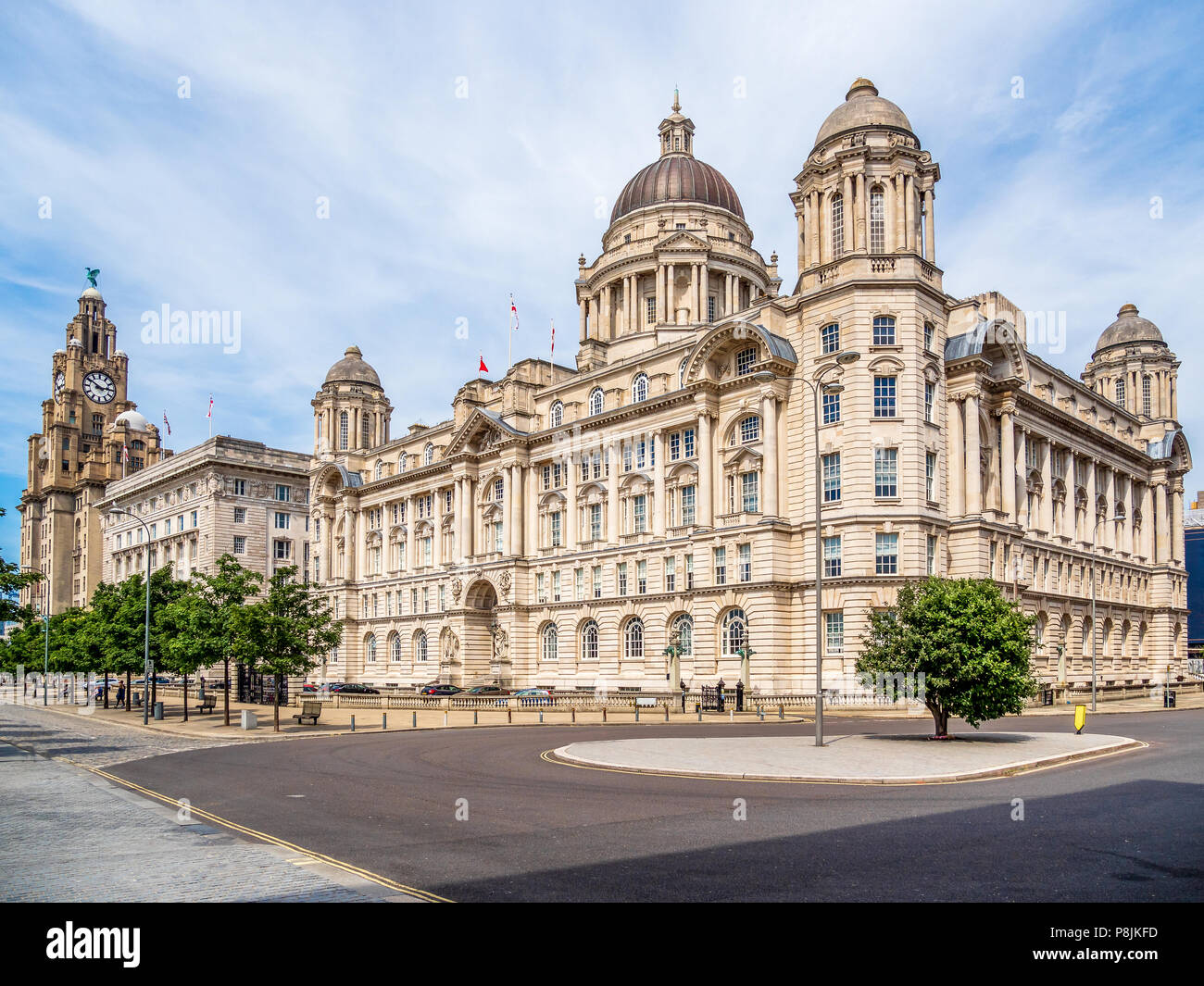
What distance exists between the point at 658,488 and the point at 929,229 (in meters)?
23.4

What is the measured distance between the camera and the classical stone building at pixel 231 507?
347 feet

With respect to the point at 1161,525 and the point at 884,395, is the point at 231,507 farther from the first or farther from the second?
the point at 1161,525

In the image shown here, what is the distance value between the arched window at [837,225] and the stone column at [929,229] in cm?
516

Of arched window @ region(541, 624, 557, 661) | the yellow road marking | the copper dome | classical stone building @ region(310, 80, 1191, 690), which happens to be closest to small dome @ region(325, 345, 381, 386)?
classical stone building @ region(310, 80, 1191, 690)

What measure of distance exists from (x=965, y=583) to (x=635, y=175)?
72.9 m

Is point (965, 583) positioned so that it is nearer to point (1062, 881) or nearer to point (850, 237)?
point (1062, 881)

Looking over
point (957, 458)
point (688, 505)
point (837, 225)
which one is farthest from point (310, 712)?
point (837, 225)

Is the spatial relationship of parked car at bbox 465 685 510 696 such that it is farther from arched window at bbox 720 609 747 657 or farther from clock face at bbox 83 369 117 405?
clock face at bbox 83 369 117 405

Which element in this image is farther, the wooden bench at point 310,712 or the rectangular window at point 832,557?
the rectangular window at point 832,557

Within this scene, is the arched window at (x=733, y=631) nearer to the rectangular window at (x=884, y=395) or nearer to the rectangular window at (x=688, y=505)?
the rectangular window at (x=688, y=505)

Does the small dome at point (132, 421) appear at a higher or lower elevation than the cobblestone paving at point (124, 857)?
higher

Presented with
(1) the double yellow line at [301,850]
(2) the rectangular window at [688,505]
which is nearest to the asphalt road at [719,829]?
(1) the double yellow line at [301,850]

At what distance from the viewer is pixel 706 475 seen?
61.8 meters
